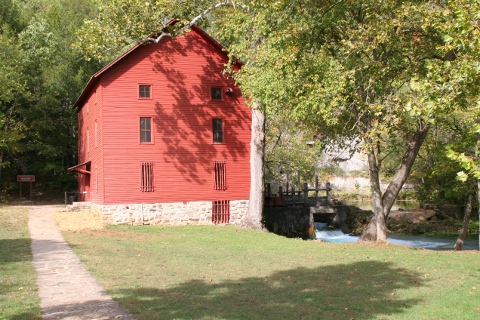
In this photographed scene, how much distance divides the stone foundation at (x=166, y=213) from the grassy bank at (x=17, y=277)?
458 cm

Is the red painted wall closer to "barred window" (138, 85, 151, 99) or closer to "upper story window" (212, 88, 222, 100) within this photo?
"barred window" (138, 85, 151, 99)

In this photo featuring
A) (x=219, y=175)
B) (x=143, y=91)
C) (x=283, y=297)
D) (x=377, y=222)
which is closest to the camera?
(x=283, y=297)

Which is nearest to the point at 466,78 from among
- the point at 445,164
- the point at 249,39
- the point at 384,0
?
the point at 384,0

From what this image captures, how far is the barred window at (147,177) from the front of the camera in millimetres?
26453

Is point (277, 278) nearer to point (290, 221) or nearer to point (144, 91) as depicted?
point (144, 91)

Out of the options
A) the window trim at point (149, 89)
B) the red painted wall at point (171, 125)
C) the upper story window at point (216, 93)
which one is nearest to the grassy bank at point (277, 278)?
the red painted wall at point (171, 125)

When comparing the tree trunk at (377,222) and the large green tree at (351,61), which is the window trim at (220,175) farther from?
the tree trunk at (377,222)

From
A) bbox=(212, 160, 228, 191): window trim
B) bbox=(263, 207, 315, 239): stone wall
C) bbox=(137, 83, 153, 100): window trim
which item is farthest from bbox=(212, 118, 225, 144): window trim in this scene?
bbox=(263, 207, 315, 239): stone wall

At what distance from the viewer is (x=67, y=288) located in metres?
11.1

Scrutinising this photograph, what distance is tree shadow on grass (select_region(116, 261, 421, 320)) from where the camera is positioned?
934 cm

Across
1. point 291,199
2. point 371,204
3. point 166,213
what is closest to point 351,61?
point 166,213

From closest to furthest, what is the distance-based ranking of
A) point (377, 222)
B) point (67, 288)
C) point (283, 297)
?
point (283, 297) < point (67, 288) < point (377, 222)

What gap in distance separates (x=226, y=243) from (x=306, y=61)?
7173 millimetres

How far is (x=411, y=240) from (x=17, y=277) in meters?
21.7
